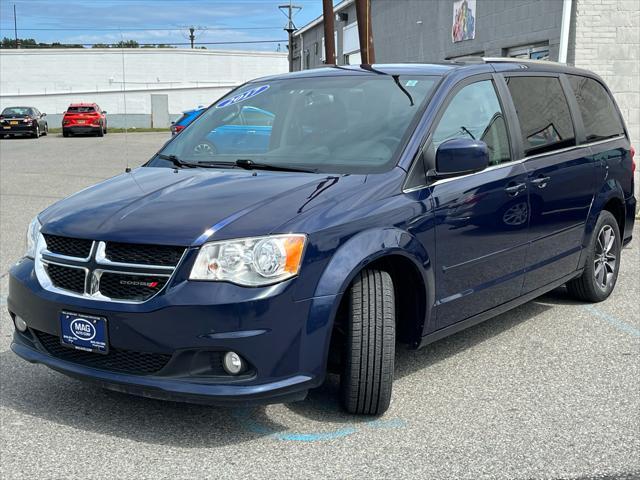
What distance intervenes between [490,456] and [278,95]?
2.69m

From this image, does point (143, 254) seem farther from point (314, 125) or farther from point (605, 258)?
point (605, 258)

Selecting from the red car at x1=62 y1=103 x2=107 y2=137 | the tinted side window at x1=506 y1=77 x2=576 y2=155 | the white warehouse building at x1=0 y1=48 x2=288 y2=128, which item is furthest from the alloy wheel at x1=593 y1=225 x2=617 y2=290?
the white warehouse building at x1=0 y1=48 x2=288 y2=128

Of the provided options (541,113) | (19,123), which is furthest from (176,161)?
(19,123)

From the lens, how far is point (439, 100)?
15.5ft

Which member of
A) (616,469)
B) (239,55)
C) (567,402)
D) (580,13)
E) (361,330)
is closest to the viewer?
(616,469)

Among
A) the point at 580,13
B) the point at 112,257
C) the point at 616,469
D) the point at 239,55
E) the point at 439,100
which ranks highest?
the point at 239,55

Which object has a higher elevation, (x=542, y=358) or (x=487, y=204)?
(x=487, y=204)

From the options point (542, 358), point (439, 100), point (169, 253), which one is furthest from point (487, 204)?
point (169, 253)

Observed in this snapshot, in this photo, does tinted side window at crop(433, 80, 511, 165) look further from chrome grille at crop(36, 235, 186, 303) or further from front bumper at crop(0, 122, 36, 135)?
front bumper at crop(0, 122, 36, 135)

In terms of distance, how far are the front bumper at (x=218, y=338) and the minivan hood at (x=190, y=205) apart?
0.95 ft

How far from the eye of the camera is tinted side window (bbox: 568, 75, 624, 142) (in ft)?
20.5

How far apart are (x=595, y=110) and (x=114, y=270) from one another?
4.28 metres

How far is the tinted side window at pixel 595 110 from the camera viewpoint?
6238 mm

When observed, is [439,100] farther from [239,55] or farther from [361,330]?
[239,55]
